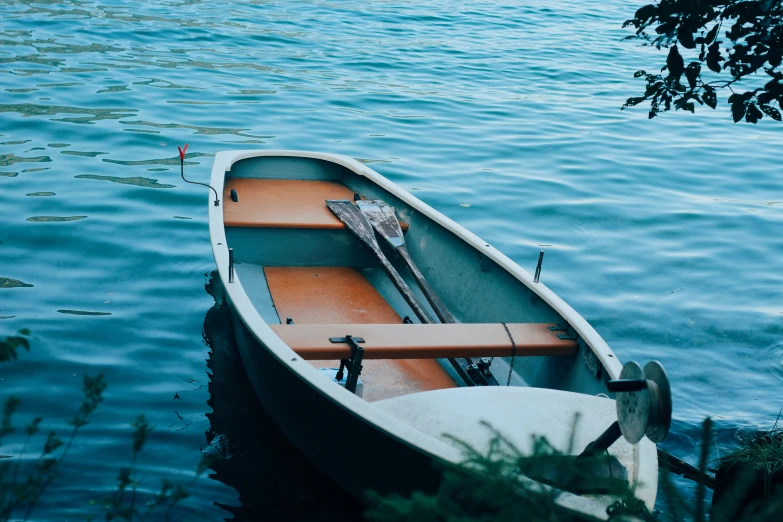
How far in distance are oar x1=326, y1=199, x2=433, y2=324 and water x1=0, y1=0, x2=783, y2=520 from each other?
1.21 metres

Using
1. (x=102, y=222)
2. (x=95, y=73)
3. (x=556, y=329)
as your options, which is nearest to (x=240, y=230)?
(x=102, y=222)

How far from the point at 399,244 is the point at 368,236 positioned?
238 mm

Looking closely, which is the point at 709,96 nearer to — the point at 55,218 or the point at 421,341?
the point at 421,341

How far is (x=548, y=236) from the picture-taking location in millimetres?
8344

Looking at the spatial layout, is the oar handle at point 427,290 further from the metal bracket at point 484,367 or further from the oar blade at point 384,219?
the metal bracket at point 484,367

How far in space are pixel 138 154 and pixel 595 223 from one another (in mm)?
5318

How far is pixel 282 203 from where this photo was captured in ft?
21.8

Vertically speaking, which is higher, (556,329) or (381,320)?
(556,329)

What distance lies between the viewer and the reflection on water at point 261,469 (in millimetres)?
4223

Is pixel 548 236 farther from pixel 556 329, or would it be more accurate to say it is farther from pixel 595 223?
pixel 556 329

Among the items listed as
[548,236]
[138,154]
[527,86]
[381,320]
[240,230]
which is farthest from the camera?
[527,86]

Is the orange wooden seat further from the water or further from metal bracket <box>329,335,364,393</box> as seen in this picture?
metal bracket <box>329,335,364,393</box>

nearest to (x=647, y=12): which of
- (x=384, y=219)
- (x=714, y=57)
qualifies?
(x=714, y=57)

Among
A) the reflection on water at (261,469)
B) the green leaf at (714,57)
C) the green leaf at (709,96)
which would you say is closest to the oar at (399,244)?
the reflection on water at (261,469)
